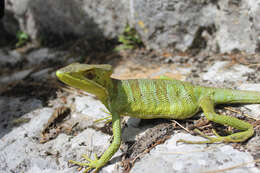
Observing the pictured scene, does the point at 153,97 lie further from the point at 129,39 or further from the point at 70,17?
the point at 70,17

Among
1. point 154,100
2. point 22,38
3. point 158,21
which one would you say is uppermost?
point 158,21

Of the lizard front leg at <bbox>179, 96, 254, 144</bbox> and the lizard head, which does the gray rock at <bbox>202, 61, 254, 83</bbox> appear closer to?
the lizard front leg at <bbox>179, 96, 254, 144</bbox>

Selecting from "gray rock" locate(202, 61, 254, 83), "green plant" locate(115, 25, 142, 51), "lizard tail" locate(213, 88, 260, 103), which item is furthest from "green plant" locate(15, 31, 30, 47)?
"lizard tail" locate(213, 88, 260, 103)

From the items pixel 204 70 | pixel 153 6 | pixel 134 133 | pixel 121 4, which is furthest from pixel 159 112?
pixel 121 4

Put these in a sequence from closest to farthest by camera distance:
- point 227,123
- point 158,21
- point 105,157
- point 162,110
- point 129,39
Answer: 1. point 105,157
2. point 227,123
3. point 162,110
4. point 158,21
5. point 129,39

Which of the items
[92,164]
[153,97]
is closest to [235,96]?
[153,97]

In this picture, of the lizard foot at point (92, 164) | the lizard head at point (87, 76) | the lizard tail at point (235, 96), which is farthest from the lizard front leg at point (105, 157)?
the lizard tail at point (235, 96)

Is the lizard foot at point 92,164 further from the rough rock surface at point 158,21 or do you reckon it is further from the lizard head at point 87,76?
the rough rock surface at point 158,21
